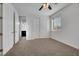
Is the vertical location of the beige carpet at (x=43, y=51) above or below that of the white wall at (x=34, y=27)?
below

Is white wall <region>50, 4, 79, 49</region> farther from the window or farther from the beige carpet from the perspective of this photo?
the window

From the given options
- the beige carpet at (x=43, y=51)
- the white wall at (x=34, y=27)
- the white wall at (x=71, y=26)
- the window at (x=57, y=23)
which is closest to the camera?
the beige carpet at (x=43, y=51)

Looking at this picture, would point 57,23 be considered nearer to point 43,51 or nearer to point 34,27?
point 34,27

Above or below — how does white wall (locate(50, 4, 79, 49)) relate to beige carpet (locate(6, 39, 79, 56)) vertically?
above

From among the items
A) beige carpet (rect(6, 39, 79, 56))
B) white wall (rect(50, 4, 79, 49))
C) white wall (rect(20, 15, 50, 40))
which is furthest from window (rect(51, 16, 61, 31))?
beige carpet (rect(6, 39, 79, 56))

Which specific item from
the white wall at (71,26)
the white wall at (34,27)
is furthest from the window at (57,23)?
the white wall at (34,27)

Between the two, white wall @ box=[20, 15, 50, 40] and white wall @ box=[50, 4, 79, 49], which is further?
white wall @ box=[20, 15, 50, 40]

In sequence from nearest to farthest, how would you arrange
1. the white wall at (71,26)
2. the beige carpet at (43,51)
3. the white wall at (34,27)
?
the beige carpet at (43,51) → the white wall at (71,26) → the white wall at (34,27)

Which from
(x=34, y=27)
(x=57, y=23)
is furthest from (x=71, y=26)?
(x=34, y=27)

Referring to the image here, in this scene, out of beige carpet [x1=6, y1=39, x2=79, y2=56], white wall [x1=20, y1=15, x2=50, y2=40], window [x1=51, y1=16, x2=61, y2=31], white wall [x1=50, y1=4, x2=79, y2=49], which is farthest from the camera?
white wall [x1=20, y1=15, x2=50, y2=40]

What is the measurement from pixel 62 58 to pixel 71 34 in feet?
12.2

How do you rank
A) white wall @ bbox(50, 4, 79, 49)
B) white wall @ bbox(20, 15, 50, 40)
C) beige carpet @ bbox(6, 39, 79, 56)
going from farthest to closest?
white wall @ bbox(20, 15, 50, 40) < white wall @ bbox(50, 4, 79, 49) < beige carpet @ bbox(6, 39, 79, 56)

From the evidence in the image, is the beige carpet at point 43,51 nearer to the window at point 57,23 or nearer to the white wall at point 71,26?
the white wall at point 71,26

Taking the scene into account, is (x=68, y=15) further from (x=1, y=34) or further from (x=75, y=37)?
(x=1, y=34)
